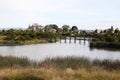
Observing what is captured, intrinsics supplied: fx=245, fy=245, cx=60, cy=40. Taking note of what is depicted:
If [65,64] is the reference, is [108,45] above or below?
below

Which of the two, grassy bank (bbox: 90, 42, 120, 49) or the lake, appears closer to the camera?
the lake

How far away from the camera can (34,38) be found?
230 ft

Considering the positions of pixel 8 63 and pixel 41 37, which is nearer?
pixel 8 63

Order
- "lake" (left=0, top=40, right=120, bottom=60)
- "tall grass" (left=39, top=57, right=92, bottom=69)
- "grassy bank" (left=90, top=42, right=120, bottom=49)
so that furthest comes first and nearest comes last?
"grassy bank" (left=90, top=42, right=120, bottom=49), "lake" (left=0, top=40, right=120, bottom=60), "tall grass" (left=39, top=57, right=92, bottom=69)

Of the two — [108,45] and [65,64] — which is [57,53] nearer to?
[65,64]

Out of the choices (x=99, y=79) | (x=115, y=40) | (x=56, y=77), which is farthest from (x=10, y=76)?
(x=115, y=40)

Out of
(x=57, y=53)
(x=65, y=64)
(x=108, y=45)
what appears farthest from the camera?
(x=108, y=45)

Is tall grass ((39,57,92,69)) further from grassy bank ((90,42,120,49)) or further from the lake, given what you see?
grassy bank ((90,42,120,49))

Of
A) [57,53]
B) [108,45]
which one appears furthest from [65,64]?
[108,45]

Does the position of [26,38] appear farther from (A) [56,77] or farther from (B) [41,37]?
(A) [56,77]

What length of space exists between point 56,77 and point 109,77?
173 centimetres

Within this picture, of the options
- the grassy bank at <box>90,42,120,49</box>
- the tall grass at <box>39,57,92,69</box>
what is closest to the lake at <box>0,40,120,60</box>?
the tall grass at <box>39,57,92,69</box>

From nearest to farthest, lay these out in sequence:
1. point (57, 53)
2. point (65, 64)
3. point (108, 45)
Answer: point (65, 64) < point (57, 53) < point (108, 45)

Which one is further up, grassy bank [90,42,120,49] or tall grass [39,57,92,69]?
tall grass [39,57,92,69]
